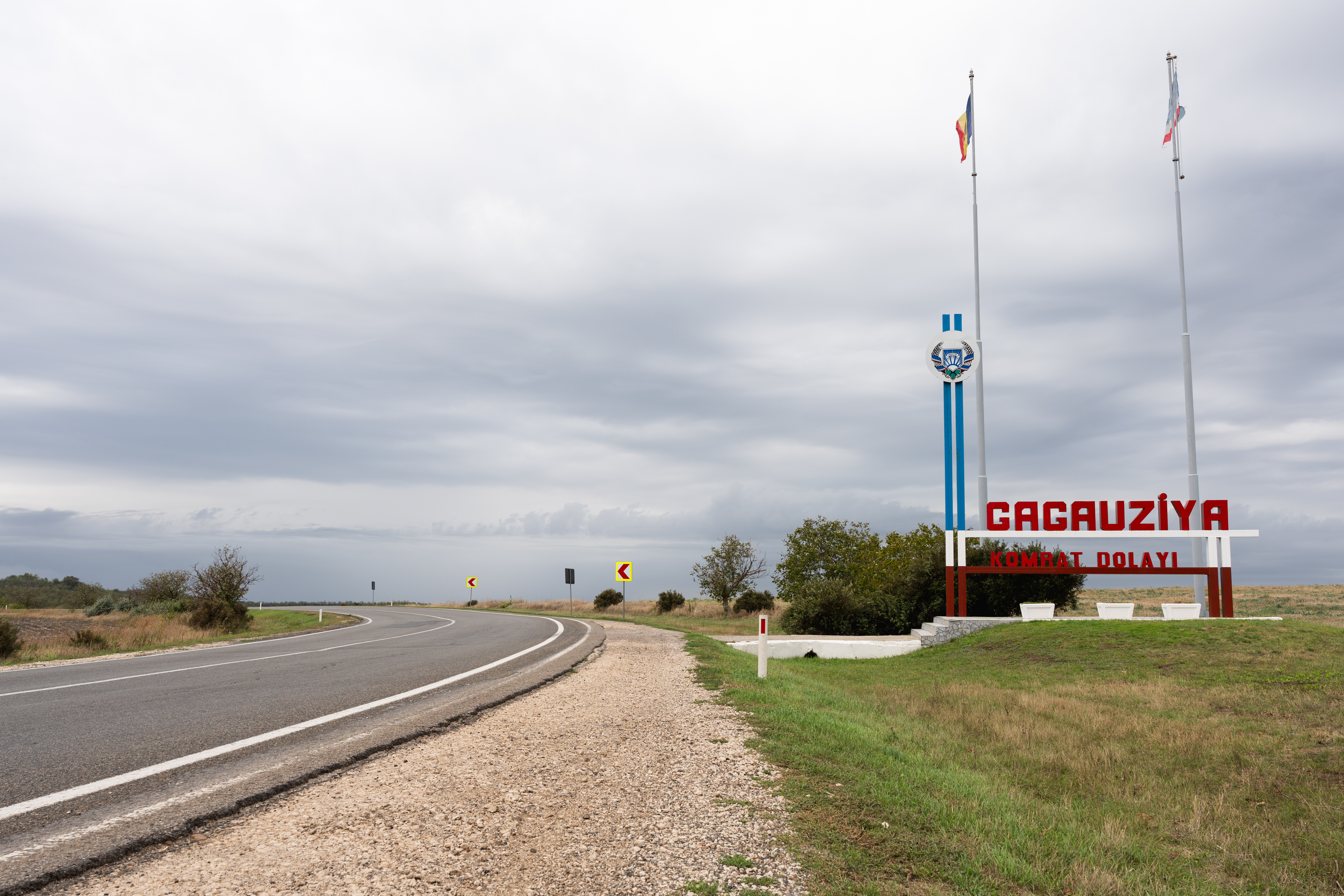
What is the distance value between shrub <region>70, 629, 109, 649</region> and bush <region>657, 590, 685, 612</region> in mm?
33910

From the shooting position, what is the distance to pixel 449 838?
4.43 metres

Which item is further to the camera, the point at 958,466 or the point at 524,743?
the point at 958,466

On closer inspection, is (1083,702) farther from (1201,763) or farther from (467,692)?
(467,692)

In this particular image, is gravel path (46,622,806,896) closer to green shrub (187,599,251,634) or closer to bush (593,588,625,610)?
green shrub (187,599,251,634)

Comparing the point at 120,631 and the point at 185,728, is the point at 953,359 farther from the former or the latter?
the point at 120,631

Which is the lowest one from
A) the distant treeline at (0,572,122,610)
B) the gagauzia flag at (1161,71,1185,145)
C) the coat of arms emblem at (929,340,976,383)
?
the distant treeline at (0,572,122,610)

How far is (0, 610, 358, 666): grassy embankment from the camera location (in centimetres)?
1873

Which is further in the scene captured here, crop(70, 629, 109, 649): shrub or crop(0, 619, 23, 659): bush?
crop(70, 629, 109, 649): shrub

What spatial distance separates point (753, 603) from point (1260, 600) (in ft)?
113

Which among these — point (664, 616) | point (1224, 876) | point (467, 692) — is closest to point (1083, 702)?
point (1224, 876)

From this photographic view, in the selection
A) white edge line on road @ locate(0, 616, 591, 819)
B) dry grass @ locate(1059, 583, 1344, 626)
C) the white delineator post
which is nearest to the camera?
white edge line on road @ locate(0, 616, 591, 819)

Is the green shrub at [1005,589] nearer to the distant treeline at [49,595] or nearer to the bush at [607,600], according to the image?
the bush at [607,600]

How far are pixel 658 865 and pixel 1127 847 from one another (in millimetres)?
4781

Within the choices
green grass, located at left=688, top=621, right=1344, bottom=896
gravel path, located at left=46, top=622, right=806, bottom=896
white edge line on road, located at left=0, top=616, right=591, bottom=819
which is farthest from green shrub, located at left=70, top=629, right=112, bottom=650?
gravel path, located at left=46, top=622, right=806, bottom=896
